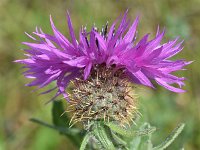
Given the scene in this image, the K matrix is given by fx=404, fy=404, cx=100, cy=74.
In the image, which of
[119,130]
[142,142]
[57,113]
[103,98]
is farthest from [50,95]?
[119,130]

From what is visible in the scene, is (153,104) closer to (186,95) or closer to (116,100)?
(186,95)

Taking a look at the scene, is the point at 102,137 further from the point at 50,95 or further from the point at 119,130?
the point at 50,95

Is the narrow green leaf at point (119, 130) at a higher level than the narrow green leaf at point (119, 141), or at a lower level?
higher

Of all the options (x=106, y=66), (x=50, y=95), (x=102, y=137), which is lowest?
(x=102, y=137)

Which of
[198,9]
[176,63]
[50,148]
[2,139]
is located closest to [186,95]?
[198,9]

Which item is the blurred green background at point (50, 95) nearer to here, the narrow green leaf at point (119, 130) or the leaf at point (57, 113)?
the leaf at point (57, 113)

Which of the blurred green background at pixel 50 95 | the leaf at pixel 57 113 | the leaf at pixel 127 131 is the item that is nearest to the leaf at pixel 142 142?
the leaf at pixel 127 131
